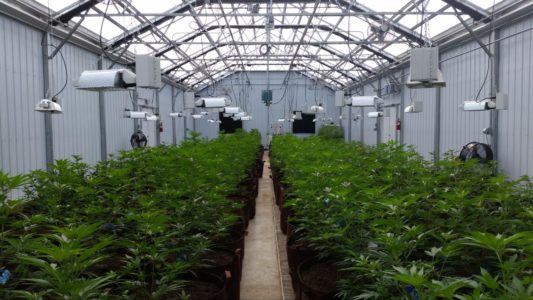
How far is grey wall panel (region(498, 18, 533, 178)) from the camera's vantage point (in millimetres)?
7027

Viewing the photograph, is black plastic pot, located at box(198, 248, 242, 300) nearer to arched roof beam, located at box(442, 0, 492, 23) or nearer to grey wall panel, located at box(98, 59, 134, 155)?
arched roof beam, located at box(442, 0, 492, 23)

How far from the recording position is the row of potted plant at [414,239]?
147 centimetres

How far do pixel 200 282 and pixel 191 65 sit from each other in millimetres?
14564

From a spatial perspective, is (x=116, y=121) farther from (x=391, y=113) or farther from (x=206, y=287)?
(x=206, y=287)

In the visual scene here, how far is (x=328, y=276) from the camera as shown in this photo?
3.09 meters

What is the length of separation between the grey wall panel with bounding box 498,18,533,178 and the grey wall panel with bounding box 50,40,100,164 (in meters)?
7.29

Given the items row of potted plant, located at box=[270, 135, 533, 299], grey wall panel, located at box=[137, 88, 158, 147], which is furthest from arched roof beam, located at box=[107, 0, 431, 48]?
row of potted plant, located at box=[270, 135, 533, 299]

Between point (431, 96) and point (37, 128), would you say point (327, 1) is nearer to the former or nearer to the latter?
point (431, 96)

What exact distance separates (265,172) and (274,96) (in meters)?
10.5

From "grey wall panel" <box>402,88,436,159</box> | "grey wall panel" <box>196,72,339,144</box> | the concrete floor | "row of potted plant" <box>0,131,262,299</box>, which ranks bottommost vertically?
the concrete floor

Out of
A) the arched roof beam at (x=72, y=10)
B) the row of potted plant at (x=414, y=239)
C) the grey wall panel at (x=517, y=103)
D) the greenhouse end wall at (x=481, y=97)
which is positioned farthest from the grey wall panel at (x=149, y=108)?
the row of potted plant at (x=414, y=239)

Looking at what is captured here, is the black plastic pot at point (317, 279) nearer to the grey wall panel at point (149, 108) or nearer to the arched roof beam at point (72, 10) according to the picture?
the arched roof beam at point (72, 10)

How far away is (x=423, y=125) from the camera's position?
11.9 meters

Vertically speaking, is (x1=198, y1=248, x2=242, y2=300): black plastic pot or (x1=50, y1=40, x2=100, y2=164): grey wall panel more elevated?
(x1=50, y1=40, x2=100, y2=164): grey wall panel
